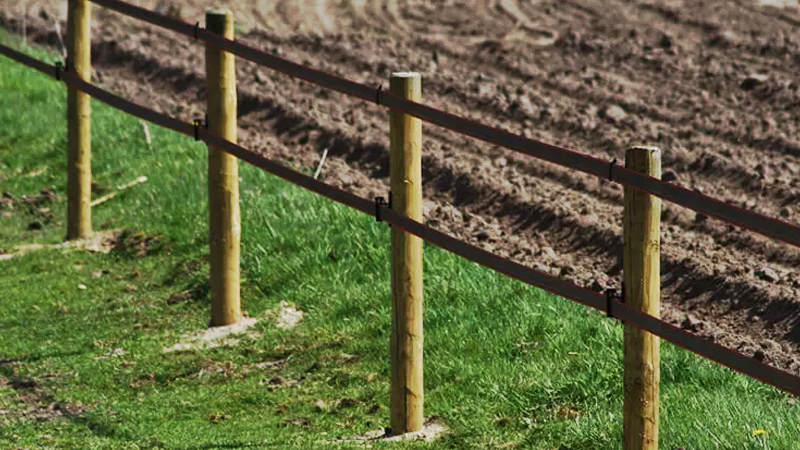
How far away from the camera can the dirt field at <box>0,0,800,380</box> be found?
919cm

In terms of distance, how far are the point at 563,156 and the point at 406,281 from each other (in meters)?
1.18

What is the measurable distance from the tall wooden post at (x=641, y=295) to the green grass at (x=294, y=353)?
1.38 feet

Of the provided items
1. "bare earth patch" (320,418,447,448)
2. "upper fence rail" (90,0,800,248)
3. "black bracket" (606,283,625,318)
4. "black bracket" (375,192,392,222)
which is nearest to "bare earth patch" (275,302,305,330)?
"upper fence rail" (90,0,800,248)

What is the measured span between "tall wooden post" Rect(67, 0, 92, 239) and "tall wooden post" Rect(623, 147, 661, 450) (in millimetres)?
5564

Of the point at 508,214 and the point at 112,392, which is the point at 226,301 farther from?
the point at 508,214

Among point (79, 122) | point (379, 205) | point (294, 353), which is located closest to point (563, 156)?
point (379, 205)

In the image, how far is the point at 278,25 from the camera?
16.3m

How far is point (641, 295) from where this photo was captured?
6.04 metres

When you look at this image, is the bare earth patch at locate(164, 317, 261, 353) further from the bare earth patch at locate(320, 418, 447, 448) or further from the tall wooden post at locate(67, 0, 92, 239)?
the tall wooden post at locate(67, 0, 92, 239)

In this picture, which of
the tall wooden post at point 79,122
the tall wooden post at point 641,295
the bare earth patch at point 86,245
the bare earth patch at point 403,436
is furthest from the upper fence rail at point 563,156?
the bare earth patch at point 86,245

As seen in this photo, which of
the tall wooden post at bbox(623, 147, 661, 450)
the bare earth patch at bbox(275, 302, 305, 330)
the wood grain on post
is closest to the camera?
the tall wooden post at bbox(623, 147, 661, 450)

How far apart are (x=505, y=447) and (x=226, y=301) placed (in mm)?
2628

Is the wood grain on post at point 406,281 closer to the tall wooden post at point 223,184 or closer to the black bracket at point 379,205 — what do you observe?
the black bracket at point 379,205

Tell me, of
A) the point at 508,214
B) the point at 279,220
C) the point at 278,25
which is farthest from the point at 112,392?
the point at 278,25
